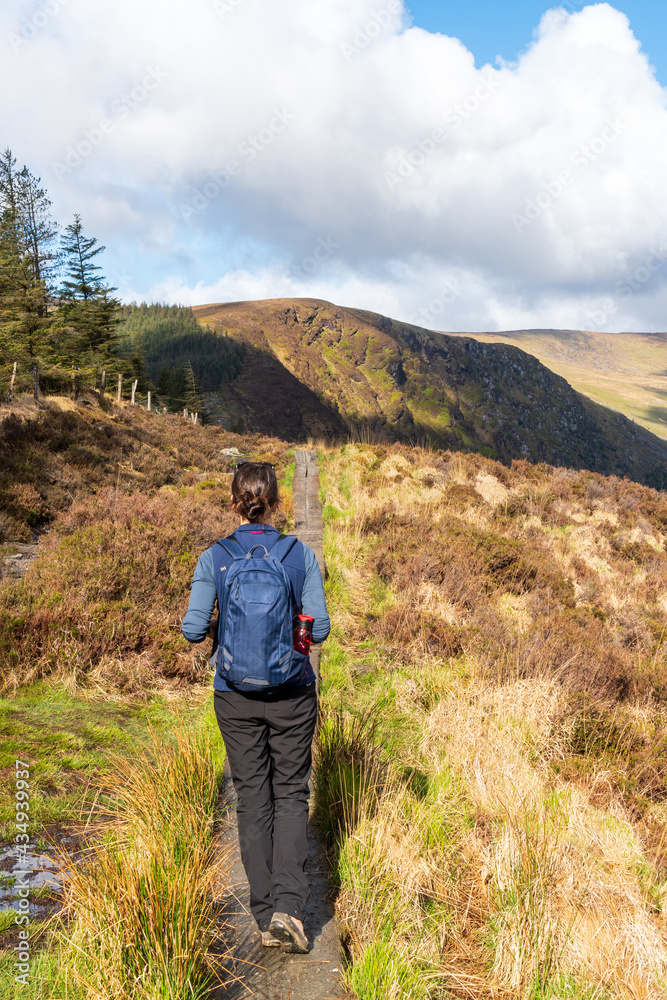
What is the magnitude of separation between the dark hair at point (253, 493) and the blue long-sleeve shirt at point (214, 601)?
2.9 inches

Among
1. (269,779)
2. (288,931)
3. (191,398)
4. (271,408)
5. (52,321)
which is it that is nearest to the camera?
(288,931)

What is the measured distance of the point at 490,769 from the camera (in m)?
3.52

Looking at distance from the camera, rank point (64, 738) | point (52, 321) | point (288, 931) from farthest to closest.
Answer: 1. point (52, 321)
2. point (64, 738)
3. point (288, 931)

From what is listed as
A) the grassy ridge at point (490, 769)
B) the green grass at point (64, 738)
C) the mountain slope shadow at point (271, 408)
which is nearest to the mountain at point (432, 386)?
the mountain slope shadow at point (271, 408)

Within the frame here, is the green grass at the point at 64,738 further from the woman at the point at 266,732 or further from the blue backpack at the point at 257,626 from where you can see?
the blue backpack at the point at 257,626

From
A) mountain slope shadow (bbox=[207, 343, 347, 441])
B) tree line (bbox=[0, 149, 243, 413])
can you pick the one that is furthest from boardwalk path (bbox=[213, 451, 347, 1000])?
mountain slope shadow (bbox=[207, 343, 347, 441])

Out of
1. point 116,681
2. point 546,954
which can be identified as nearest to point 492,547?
point 116,681

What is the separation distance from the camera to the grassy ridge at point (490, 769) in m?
2.26

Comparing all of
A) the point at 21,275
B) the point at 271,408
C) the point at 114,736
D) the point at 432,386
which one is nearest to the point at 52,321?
the point at 21,275

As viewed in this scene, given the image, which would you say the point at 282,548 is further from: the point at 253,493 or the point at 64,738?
the point at 64,738

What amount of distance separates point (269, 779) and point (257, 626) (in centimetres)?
81

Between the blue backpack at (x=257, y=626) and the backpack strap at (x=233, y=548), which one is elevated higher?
the backpack strap at (x=233, y=548)

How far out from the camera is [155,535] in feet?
22.6

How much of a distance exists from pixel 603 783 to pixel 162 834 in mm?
3271
